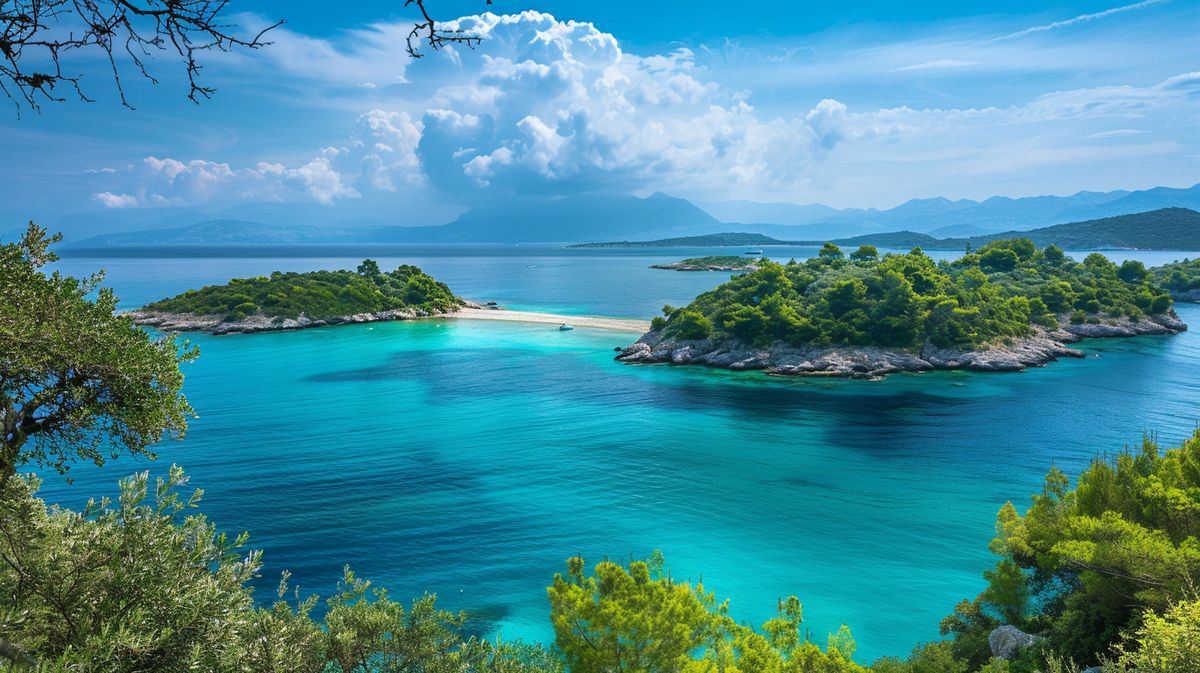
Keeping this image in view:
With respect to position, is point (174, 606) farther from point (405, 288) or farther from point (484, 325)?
point (405, 288)

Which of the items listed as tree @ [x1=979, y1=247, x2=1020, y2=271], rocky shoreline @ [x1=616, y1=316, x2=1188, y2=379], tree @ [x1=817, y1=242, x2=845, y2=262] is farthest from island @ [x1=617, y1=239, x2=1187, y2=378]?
tree @ [x1=979, y1=247, x2=1020, y2=271]

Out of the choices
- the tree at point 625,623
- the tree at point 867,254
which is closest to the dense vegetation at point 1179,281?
the tree at point 867,254

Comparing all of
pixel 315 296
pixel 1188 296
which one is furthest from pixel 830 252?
pixel 315 296

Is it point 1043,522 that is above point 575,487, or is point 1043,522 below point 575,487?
above

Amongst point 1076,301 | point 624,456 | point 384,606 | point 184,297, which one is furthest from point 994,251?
point 184,297

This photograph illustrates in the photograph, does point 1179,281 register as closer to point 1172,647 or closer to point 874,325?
point 874,325

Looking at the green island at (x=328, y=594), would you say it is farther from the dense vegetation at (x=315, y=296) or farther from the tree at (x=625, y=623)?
the dense vegetation at (x=315, y=296)
